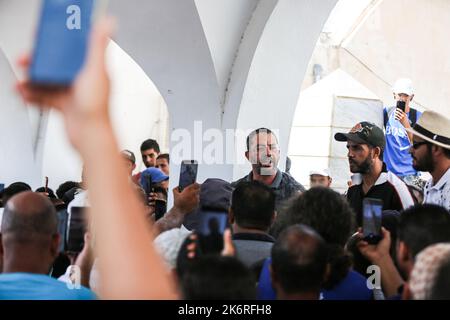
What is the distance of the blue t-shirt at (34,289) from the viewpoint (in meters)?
2.32

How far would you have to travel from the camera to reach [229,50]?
6480mm

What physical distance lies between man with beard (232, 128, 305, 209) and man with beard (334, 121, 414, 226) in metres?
0.41

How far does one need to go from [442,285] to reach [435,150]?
8.14 ft

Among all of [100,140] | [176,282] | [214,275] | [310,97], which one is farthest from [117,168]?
[310,97]

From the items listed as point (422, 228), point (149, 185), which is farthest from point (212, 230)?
point (149, 185)

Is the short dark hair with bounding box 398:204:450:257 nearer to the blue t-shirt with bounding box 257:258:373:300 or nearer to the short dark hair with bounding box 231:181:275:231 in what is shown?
the blue t-shirt with bounding box 257:258:373:300

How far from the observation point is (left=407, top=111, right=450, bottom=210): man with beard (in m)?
4.24

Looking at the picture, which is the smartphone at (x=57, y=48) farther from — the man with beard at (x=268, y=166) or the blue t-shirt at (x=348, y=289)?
the man with beard at (x=268, y=166)

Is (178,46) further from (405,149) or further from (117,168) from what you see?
(117,168)

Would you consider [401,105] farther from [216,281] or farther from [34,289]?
[216,281]

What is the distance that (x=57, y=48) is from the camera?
1.22 m

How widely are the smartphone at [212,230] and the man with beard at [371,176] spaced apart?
2.65m

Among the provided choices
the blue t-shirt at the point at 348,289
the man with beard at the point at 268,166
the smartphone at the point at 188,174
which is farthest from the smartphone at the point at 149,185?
the blue t-shirt at the point at 348,289

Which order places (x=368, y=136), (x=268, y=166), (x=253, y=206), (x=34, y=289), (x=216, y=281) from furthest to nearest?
(x=268, y=166), (x=368, y=136), (x=253, y=206), (x=34, y=289), (x=216, y=281)
